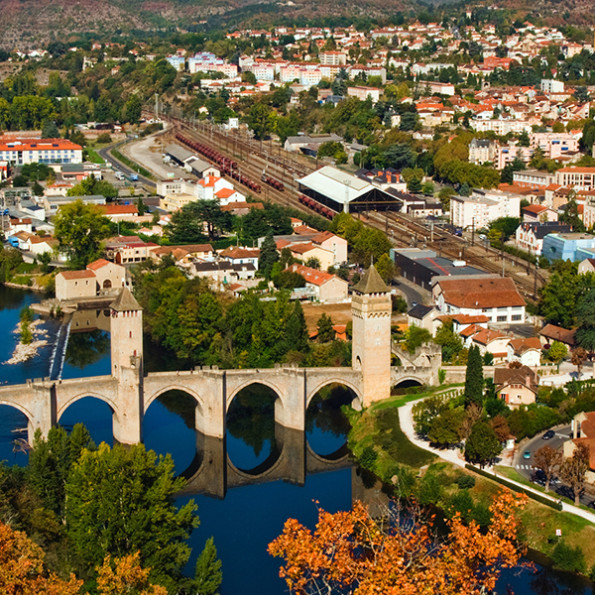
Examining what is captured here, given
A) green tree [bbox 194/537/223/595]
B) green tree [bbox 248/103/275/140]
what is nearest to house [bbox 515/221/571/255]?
green tree [bbox 194/537/223/595]

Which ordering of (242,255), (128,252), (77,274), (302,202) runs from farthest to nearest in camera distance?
(302,202) → (128,252) → (77,274) → (242,255)

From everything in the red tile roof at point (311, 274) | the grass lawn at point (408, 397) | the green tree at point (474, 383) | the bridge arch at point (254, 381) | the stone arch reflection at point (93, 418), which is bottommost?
the stone arch reflection at point (93, 418)

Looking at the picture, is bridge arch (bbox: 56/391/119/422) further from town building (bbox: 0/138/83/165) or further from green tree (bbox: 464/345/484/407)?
town building (bbox: 0/138/83/165)

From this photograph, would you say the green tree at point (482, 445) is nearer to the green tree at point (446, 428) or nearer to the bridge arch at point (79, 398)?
the green tree at point (446, 428)

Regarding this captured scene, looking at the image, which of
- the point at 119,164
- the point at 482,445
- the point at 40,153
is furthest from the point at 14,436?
the point at 119,164

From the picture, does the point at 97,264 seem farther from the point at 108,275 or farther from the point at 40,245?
the point at 40,245

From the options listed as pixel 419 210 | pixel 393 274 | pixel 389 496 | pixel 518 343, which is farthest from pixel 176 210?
pixel 389 496

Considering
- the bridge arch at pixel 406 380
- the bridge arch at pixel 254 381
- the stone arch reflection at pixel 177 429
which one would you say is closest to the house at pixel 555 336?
the bridge arch at pixel 406 380
